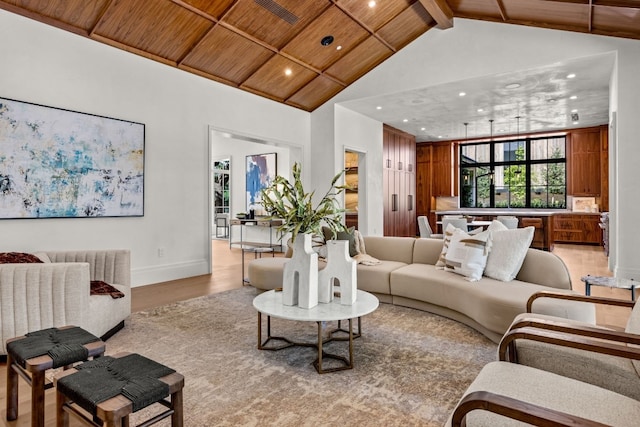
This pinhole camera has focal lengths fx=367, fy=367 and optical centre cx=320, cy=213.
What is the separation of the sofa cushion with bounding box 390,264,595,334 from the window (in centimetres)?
857

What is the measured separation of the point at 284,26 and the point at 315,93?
1.97 meters

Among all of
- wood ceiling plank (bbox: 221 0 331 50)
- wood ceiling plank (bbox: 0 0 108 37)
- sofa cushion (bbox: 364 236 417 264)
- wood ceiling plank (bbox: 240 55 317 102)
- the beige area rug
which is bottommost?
the beige area rug

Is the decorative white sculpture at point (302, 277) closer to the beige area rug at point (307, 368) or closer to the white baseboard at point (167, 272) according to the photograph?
the beige area rug at point (307, 368)

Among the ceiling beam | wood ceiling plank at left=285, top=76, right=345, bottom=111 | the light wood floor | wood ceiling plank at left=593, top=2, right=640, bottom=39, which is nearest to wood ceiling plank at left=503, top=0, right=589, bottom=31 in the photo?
wood ceiling plank at left=593, top=2, right=640, bottom=39

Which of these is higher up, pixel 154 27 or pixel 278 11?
pixel 278 11

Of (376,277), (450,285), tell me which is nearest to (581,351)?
(450,285)

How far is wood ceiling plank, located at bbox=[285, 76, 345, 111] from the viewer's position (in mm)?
6898

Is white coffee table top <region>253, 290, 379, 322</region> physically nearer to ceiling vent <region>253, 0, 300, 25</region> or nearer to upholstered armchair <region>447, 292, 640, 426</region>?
upholstered armchair <region>447, 292, 640, 426</region>

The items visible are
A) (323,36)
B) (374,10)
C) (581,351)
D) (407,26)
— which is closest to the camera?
(581,351)

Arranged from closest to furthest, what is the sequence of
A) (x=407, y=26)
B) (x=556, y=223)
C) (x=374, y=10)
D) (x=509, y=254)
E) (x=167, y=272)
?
(x=509, y=254) → (x=167, y=272) → (x=374, y=10) → (x=407, y=26) → (x=556, y=223)

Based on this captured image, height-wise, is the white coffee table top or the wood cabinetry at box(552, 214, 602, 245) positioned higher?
the wood cabinetry at box(552, 214, 602, 245)

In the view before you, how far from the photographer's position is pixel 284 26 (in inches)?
209

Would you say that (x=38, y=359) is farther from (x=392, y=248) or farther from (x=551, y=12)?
(x=551, y=12)

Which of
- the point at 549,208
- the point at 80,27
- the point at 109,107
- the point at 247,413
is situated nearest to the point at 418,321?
the point at 247,413
